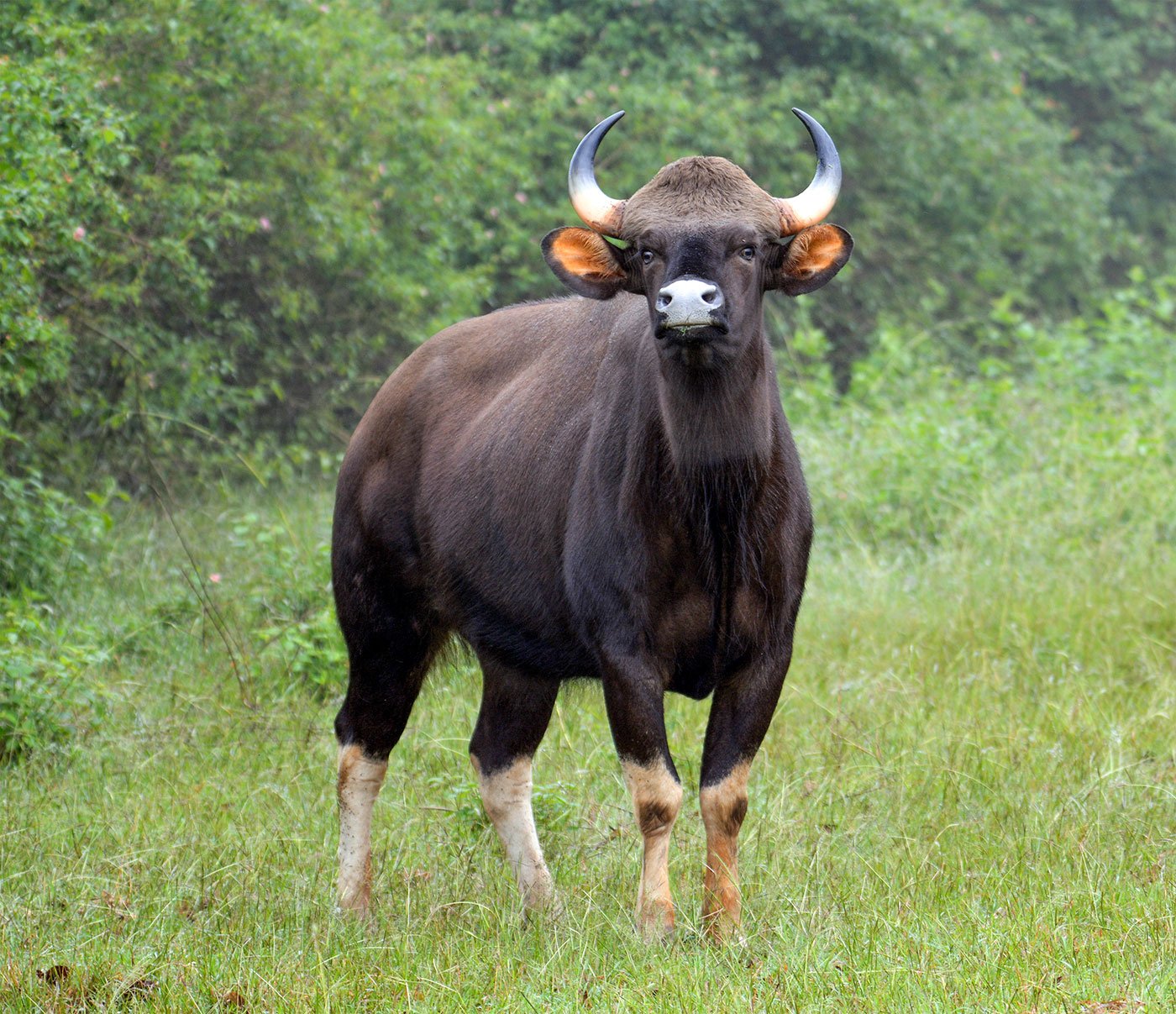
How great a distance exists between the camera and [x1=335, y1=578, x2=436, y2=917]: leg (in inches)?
204

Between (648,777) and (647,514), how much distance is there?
72cm

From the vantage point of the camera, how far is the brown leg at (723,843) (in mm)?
4168

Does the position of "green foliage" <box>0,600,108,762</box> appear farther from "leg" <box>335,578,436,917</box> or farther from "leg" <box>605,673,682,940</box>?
"leg" <box>605,673,682,940</box>

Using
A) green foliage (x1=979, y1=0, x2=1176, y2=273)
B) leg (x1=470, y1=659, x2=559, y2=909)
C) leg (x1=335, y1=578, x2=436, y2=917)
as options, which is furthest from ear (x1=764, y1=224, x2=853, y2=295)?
green foliage (x1=979, y1=0, x2=1176, y2=273)

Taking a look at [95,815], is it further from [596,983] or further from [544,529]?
[596,983]

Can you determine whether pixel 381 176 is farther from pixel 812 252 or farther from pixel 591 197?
pixel 812 252

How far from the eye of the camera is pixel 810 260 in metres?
4.34

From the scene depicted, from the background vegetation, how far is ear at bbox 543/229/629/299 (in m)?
1.80

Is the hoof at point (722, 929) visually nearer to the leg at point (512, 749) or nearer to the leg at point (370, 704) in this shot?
the leg at point (512, 749)

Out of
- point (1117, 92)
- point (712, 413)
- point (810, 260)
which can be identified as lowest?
point (1117, 92)

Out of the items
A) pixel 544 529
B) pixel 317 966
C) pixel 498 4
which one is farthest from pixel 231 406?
pixel 317 966

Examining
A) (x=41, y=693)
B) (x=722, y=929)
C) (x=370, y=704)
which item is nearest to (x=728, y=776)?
(x=722, y=929)

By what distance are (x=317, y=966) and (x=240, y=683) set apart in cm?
274

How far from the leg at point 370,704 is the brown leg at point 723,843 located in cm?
140
